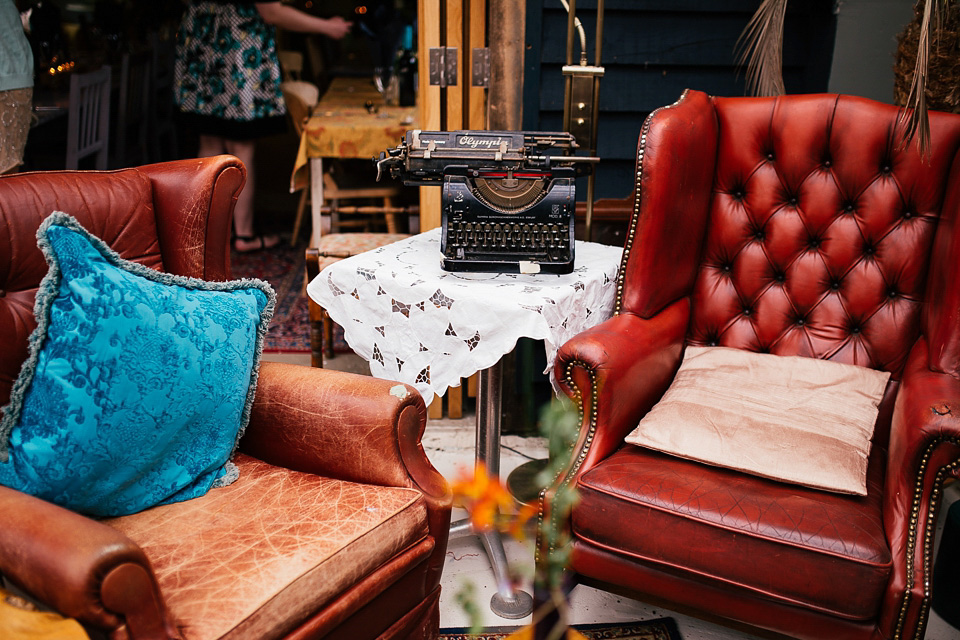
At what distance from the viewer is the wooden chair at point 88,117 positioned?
3.33 metres

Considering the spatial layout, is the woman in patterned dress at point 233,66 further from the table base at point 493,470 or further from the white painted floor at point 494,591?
the table base at point 493,470

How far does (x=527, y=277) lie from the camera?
72.9 inches

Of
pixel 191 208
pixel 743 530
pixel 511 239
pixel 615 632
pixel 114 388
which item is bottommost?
pixel 615 632

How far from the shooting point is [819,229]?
78.1 inches

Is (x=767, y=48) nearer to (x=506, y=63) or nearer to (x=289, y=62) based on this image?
(x=506, y=63)

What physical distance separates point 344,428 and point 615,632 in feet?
2.75

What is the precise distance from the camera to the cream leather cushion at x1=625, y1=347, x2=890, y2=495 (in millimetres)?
1539

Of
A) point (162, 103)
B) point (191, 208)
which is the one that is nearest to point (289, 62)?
point (162, 103)

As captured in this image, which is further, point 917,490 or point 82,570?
point 917,490

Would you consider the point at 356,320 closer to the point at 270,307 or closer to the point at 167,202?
the point at 270,307

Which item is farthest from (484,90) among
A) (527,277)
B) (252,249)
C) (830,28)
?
(252,249)

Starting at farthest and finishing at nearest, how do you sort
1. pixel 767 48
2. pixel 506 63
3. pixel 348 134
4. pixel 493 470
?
1. pixel 348 134
2. pixel 506 63
3. pixel 767 48
4. pixel 493 470

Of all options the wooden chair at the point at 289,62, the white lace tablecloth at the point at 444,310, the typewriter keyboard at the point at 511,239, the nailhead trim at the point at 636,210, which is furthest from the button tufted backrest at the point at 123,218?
the wooden chair at the point at 289,62

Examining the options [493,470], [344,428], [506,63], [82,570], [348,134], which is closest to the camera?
[82,570]
